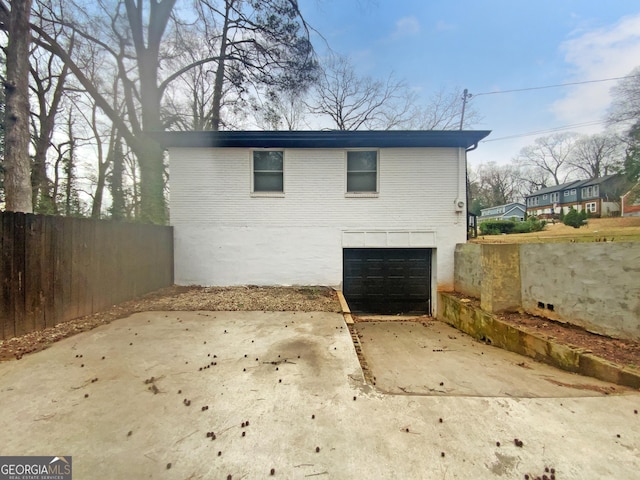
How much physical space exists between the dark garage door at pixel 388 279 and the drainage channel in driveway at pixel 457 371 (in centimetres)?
203

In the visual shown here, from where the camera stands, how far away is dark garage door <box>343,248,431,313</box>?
8.26 m

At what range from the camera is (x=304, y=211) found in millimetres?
8023

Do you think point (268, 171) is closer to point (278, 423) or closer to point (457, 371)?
point (457, 371)

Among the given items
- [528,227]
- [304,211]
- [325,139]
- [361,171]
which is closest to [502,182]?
[528,227]

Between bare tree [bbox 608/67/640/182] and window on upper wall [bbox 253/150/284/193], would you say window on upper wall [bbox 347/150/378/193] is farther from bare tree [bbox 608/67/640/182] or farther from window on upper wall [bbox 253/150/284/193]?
bare tree [bbox 608/67/640/182]

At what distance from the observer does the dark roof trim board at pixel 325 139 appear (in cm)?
771

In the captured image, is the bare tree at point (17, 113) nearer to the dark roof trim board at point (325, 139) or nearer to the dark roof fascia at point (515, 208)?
the dark roof trim board at point (325, 139)

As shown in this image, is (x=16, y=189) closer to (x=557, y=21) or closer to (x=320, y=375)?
(x=320, y=375)

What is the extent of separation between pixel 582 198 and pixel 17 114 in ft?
157

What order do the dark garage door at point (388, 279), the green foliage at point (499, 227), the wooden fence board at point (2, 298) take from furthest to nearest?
the green foliage at point (499, 227) < the dark garage door at point (388, 279) < the wooden fence board at point (2, 298)

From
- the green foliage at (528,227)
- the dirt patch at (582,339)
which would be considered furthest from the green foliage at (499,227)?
the dirt patch at (582,339)

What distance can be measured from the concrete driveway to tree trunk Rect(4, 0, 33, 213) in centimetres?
435

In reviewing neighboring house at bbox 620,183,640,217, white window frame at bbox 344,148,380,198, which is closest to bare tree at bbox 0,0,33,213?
white window frame at bbox 344,148,380,198

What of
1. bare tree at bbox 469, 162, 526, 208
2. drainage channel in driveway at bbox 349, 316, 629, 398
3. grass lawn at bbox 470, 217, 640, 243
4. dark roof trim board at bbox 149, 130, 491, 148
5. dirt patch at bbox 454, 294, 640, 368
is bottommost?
drainage channel in driveway at bbox 349, 316, 629, 398
